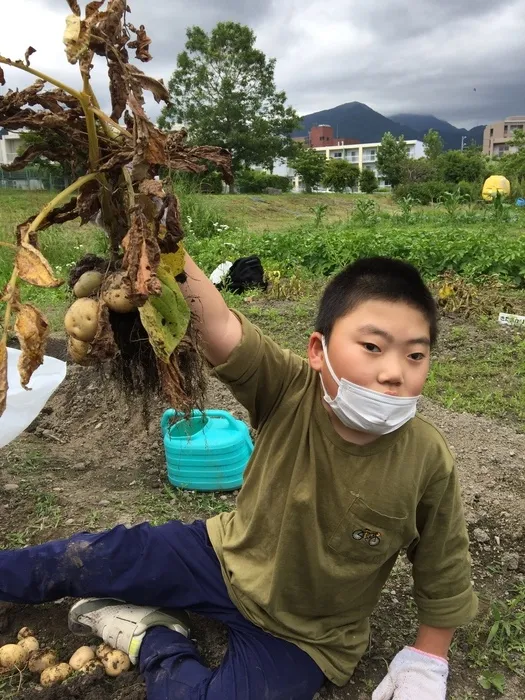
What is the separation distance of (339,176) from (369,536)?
4054 centimetres

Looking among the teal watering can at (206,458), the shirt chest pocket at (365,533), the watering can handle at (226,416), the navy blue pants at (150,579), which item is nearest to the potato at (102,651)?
the navy blue pants at (150,579)

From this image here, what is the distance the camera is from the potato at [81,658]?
1778 mm

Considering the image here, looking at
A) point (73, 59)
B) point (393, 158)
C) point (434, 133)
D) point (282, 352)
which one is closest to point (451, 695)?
point (282, 352)

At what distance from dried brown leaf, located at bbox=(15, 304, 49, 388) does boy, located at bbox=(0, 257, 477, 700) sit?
18.7 inches

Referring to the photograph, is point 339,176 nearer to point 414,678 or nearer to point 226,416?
point 226,416

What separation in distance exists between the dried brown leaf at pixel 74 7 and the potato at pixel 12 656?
1680 mm

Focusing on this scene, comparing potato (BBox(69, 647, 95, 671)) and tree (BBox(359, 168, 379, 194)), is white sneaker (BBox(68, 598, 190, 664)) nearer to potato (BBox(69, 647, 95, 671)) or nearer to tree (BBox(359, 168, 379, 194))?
potato (BBox(69, 647, 95, 671))

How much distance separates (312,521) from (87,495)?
1.34 metres

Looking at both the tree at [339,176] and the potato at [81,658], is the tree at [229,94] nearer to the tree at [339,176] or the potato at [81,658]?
the tree at [339,176]

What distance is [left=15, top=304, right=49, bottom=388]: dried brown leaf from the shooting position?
983 millimetres

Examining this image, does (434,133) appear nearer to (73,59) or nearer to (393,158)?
(393,158)

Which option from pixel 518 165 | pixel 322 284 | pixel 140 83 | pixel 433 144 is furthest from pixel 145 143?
pixel 433 144

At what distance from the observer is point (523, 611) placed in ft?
6.61

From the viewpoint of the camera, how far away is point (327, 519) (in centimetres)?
161
